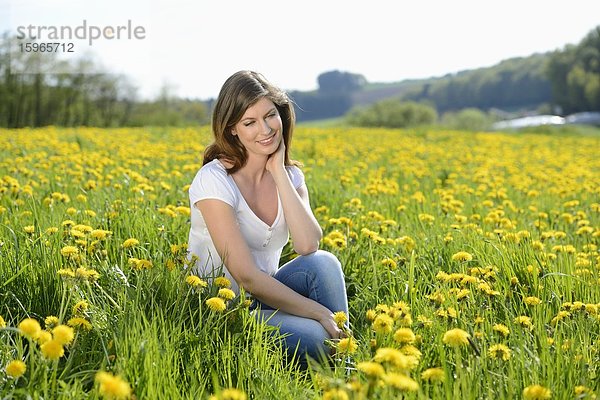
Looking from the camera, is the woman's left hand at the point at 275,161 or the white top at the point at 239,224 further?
the woman's left hand at the point at 275,161

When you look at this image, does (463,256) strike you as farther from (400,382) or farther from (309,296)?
(400,382)

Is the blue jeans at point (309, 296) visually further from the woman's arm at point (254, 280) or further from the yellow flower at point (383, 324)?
the yellow flower at point (383, 324)

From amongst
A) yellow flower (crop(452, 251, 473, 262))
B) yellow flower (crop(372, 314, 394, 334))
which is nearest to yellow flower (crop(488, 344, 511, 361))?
yellow flower (crop(372, 314, 394, 334))

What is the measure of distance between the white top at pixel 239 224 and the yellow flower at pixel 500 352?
132 cm

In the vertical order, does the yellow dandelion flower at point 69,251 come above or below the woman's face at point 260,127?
below

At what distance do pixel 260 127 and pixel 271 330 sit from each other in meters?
1.02

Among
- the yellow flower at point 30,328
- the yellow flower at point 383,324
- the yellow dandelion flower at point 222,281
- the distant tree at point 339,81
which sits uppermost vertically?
the distant tree at point 339,81

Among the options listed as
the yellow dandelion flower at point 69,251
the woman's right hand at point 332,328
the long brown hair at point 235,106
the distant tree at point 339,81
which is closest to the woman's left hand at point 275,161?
the long brown hair at point 235,106

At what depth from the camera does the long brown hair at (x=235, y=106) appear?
10.4 ft

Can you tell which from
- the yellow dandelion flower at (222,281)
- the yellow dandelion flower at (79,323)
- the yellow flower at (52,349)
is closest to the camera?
the yellow flower at (52,349)

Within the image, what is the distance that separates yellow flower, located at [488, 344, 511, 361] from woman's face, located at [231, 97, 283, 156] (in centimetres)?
153

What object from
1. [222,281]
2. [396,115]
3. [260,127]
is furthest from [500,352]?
[396,115]

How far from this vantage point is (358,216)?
175 inches

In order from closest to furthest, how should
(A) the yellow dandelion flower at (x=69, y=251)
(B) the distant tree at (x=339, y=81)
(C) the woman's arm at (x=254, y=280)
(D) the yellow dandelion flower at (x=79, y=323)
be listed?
(D) the yellow dandelion flower at (x=79, y=323) → (A) the yellow dandelion flower at (x=69, y=251) → (C) the woman's arm at (x=254, y=280) → (B) the distant tree at (x=339, y=81)
